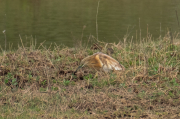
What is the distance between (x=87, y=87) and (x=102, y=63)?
967 mm

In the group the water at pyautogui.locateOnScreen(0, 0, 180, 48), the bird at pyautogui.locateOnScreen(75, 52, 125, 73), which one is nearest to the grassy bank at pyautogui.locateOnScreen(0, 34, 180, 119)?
the bird at pyautogui.locateOnScreen(75, 52, 125, 73)

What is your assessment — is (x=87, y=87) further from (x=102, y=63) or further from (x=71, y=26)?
(x=71, y=26)

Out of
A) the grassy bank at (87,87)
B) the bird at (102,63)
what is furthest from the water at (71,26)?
the bird at (102,63)

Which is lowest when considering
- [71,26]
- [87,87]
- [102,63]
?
[71,26]

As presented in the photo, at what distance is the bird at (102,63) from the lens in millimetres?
6414

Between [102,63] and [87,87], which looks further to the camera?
[102,63]

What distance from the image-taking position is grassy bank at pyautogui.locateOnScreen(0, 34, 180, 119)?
4.57 meters

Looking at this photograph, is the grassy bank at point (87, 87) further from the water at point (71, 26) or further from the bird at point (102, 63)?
the water at point (71, 26)

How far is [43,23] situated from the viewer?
17.8 meters

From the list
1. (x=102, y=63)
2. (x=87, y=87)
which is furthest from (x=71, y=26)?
(x=87, y=87)

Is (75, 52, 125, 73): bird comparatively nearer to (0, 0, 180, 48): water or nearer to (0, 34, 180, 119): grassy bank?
(0, 34, 180, 119): grassy bank

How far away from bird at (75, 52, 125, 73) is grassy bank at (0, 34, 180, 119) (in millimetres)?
124

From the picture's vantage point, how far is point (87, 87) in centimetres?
565

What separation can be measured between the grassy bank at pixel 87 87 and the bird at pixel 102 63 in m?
0.12
